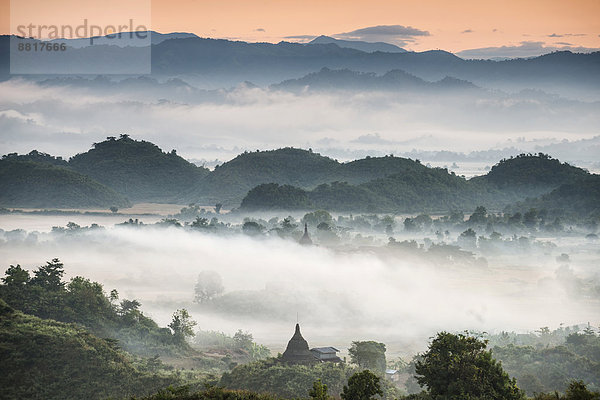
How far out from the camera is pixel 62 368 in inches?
2340

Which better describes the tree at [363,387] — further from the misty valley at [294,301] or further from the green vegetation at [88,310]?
the green vegetation at [88,310]

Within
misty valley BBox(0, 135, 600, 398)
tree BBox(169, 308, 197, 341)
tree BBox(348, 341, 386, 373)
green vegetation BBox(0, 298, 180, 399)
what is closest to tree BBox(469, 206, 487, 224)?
misty valley BBox(0, 135, 600, 398)

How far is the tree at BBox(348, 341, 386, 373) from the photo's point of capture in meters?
65.8

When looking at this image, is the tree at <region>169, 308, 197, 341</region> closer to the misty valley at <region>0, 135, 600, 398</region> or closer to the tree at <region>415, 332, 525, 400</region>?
the misty valley at <region>0, 135, 600, 398</region>

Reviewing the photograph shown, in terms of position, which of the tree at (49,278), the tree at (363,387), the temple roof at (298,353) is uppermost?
the tree at (49,278)

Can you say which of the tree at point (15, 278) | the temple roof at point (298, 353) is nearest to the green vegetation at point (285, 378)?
the temple roof at point (298, 353)

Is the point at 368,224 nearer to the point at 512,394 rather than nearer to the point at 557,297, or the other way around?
the point at 557,297

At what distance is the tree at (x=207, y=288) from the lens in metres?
111

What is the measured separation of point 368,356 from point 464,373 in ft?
74.8

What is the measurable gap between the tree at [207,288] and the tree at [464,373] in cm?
6828

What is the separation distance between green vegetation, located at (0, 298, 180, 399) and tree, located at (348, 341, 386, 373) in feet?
49.7

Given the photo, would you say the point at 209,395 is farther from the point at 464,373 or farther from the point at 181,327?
the point at 181,327

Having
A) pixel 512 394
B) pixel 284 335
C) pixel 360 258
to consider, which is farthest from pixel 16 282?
pixel 360 258

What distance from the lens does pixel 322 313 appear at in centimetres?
10362
